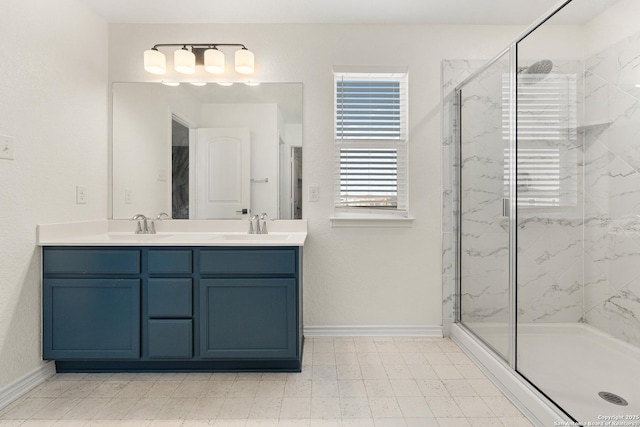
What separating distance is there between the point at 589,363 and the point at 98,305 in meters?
2.84

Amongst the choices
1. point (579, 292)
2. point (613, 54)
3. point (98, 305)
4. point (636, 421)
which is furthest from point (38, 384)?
point (613, 54)

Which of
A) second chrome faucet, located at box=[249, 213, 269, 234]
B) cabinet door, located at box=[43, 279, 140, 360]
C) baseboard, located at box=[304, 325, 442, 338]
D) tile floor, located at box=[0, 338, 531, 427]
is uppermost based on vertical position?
second chrome faucet, located at box=[249, 213, 269, 234]

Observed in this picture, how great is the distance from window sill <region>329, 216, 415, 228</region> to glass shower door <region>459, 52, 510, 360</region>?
1.44 ft

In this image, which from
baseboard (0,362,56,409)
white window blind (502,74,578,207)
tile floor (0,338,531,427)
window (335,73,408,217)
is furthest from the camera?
window (335,73,408,217)

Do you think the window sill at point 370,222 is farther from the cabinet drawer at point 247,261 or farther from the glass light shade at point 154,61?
the glass light shade at point 154,61

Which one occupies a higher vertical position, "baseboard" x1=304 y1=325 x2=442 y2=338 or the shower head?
the shower head

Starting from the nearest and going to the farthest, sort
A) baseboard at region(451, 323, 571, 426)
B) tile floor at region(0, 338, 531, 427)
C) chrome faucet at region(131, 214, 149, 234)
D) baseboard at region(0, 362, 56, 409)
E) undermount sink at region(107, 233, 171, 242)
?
baseboard at region(451, 323, 571, 426), tile floor at region(0, 338, 531, 427), baseboard at region(0, 362, 56, 409), undermount sink at region(107, 233, 171, 242), chrome faucet at region(131, 214, 149, 234)

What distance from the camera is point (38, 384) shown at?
6.70ft

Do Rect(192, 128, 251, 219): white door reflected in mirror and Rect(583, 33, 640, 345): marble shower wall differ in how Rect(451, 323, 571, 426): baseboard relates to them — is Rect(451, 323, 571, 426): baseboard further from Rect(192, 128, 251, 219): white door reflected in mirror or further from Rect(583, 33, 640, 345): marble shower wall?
Rect(192, 128, 251, 219): white door reflected in mirror

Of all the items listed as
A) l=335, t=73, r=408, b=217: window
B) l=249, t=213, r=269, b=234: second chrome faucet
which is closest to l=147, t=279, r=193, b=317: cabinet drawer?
l=249, t=213, r=269, b=234: second chrome faucet

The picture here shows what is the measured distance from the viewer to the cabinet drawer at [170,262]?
208 centimetres

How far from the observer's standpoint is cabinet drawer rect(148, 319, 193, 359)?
2.07m

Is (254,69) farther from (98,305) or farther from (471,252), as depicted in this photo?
(471,252)

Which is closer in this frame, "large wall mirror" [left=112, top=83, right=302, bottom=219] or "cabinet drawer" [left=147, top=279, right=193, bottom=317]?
"cabinet drawer" [left=147, top=279, right=193, bottom=317]
